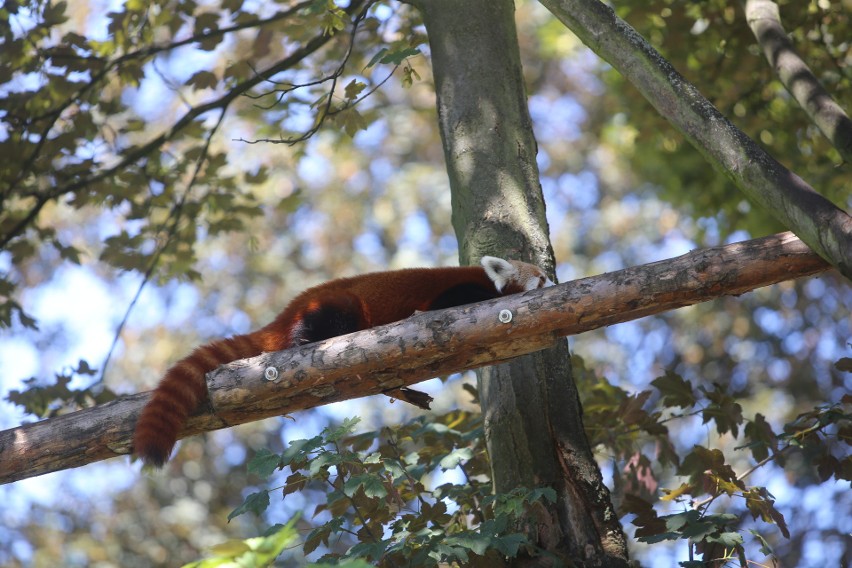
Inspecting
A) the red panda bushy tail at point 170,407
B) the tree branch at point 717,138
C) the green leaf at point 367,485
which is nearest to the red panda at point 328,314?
the red panda bushy tail at point 170,407

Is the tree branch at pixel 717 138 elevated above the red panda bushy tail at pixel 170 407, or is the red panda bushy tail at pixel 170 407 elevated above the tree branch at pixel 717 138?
the tree branch at pixel 717 138

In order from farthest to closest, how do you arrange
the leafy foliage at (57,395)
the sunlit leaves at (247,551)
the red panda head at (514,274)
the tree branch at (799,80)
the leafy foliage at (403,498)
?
the leafy foliage at (57,395) < the red panda head at (514,274) < the tree branch at (799,80) < the leafy foliage at (403,498) < the sunlit leaves at (247,551)

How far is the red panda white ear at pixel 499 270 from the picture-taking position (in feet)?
12.7

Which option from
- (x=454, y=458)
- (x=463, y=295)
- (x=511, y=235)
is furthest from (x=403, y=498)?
(x=511, y=235)

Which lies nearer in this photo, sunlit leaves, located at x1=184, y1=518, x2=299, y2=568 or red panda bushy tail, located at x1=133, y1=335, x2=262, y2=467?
sunlit leaves, located at x1=184, y1=518, x2=299, y2=568

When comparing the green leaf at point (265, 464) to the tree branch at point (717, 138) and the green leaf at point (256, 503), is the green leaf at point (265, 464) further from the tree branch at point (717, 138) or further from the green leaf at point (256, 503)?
the tree branch at point (717, 138)

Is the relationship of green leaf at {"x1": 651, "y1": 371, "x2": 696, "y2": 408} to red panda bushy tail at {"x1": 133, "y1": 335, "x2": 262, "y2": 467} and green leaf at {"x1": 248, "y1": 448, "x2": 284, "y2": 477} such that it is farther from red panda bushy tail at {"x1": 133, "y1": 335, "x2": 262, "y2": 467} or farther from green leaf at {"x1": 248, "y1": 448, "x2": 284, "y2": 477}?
red panda bushy tail at {"x1": 133, "y1": 335, "x2": 262, "y2": 467}

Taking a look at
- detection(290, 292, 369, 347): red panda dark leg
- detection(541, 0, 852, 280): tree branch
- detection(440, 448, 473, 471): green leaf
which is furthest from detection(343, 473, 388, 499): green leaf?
detection(541, 0, 852, 280): tree branch

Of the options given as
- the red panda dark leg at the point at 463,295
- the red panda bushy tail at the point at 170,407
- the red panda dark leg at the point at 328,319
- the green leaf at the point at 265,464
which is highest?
the red panda dark leg at the point at 463,295

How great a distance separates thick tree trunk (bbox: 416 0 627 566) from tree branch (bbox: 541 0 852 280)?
507 millimetres

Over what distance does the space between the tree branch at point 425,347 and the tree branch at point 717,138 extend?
0.16m

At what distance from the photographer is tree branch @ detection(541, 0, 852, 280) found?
2982 mm

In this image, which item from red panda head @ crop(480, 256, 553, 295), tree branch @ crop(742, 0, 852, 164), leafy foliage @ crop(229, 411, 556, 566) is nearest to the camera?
leafy foliage @ crop(229, 411, 556, 566)

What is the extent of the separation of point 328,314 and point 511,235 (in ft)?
3.11
